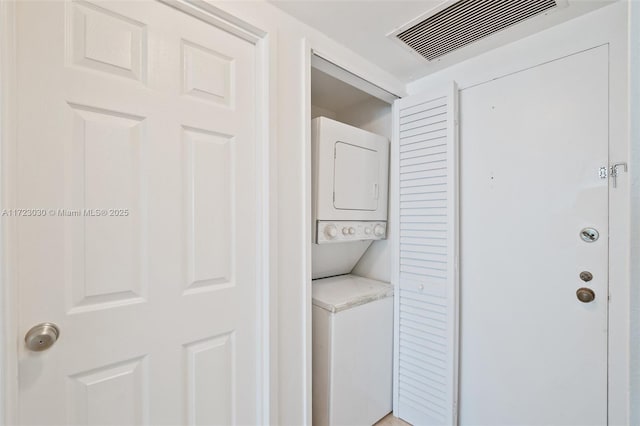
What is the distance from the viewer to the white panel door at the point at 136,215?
2.78 ft

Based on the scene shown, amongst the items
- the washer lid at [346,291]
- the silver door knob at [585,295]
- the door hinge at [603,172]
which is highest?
the door hinge at [603,172]

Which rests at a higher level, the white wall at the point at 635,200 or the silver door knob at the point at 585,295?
the white wall at the point at 635,200

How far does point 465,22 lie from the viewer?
1385 millimetres

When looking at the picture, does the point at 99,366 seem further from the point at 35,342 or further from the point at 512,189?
the point at 512,189

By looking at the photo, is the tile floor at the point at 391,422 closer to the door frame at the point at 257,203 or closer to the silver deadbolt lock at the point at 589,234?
the door frame at the point at 257,203

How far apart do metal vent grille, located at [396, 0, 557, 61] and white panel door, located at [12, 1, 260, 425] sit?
36.4 inches

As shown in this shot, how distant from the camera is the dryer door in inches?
70.9

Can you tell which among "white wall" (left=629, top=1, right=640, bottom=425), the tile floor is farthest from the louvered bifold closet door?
"white wall" (left=629, top=1, right=640, bottom=425)

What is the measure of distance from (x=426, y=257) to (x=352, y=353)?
2.59 feet

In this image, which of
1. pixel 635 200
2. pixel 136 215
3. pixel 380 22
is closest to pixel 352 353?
pixel 136 215

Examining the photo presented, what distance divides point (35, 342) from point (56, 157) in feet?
1.87

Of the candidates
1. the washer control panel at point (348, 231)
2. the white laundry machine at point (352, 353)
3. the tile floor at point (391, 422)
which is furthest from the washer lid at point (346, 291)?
the tile floor at point (391, 422)

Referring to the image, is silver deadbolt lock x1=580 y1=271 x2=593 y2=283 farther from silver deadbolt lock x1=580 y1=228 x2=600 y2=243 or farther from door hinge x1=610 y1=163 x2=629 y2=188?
door hinge x1=610 y1=163 x2=629 y2=188

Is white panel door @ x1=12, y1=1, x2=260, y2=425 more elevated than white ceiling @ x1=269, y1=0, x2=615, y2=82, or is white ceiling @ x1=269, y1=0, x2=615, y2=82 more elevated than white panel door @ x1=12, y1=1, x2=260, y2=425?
white ceiling @ x1=269, y1=0, x2=615, y2=82
